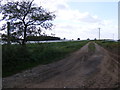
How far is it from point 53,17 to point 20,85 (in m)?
11.8

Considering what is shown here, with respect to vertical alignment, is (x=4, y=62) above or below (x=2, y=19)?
below

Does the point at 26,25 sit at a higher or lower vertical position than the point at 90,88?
higher

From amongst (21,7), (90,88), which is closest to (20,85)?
(90,88)

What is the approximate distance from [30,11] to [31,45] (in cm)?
328

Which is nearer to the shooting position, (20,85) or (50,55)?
(20,85)

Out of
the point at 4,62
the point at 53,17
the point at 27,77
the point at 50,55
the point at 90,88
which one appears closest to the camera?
the point at 90,88

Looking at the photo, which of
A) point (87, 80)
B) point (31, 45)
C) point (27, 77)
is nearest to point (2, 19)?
point (31, 45)

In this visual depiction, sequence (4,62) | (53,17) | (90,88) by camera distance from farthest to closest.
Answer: (53,17)
(4,62)
(90,88)

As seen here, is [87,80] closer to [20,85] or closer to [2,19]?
[20,85]

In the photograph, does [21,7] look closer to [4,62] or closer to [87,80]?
[4,62]

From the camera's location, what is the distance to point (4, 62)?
11453 millimetres

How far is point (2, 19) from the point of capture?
1596 centimetres

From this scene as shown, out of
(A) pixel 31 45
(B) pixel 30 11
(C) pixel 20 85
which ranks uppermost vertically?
(B) pixel 30 11

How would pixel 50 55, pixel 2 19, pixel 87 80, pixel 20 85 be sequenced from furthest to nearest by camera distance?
pixel 50 55
pixel 2 19
pixel 87 80
pixel 20 85
